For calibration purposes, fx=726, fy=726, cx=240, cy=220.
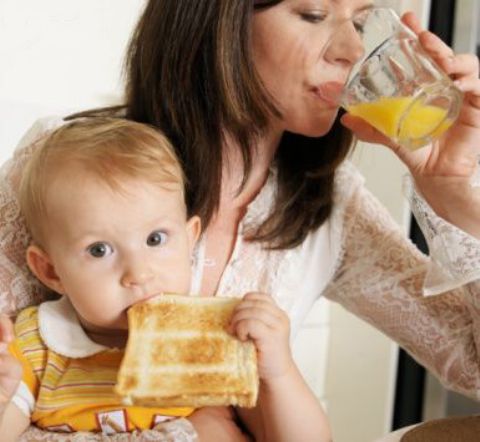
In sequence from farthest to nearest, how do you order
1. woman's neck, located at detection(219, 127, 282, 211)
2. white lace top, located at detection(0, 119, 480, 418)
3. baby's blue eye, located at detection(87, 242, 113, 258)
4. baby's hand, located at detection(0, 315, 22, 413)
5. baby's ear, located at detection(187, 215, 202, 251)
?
woman's neck, located at detection(219, 127, 282, 211), white lace top, located at detection(0, 119, 480, 418), baby's ear, located at detection(187, 215, 202, 251), baby's blue eye, located at detection(87, 242, 113, 258), baby's hand, located at detection(0, 315, 22, 413)

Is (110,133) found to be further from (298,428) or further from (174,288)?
(298,428)

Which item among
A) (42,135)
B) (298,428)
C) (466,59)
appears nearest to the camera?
(298,428)

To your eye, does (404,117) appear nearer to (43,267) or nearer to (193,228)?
(193,228)

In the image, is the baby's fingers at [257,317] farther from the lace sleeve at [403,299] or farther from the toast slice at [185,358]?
the lace sleeve at [403,299]

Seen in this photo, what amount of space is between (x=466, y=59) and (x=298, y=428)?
2.13 ft

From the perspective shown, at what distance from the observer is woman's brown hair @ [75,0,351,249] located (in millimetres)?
1294

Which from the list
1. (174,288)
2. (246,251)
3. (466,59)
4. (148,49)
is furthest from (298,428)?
(148,49)

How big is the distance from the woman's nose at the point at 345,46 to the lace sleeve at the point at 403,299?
38 cm

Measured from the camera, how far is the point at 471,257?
4.19ft

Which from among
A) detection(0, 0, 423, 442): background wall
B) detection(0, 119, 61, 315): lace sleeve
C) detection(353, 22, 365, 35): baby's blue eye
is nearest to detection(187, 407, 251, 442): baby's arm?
detection(0, 119, 61, 315): lace sleeve

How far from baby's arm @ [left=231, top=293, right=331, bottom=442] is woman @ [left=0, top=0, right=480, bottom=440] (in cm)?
11

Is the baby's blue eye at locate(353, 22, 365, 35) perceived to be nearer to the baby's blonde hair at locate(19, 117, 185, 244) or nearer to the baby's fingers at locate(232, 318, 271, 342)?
the baby's blonde hair at locate(19, 117, 185, 244)

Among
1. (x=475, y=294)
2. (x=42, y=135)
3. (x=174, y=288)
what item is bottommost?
(x=475, y=294)

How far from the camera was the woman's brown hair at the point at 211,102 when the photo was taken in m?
1.29
